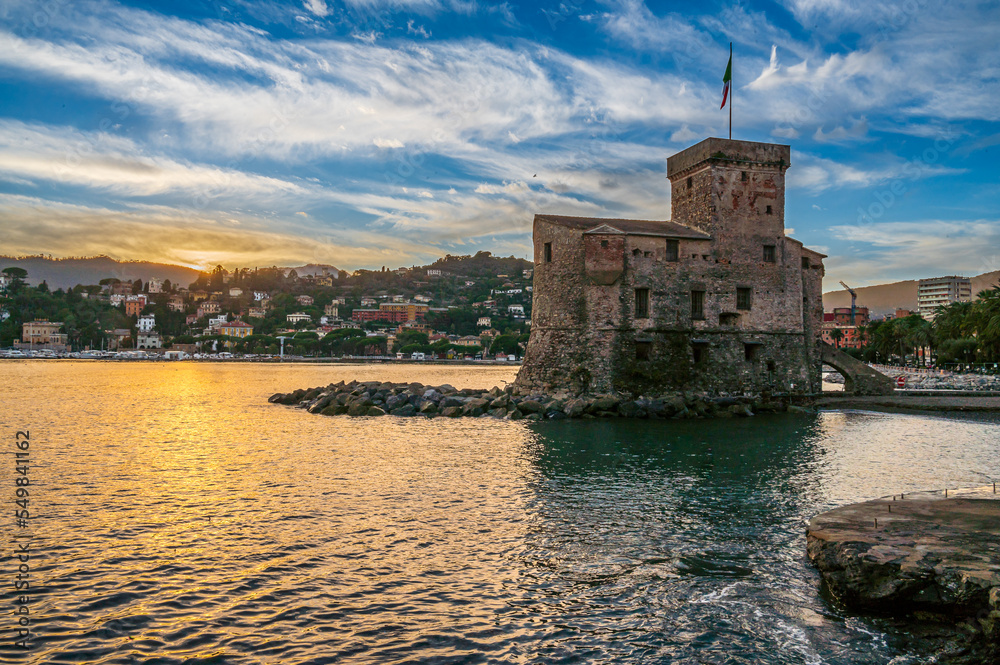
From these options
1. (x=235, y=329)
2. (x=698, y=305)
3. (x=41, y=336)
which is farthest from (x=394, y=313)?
(x=698, y=305)

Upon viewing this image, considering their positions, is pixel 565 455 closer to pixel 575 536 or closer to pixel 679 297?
pixel 575 536

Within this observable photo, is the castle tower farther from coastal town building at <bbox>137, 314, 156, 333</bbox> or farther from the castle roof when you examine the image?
coastal town building at <bbox>137, 314, 156, 333</bbox>

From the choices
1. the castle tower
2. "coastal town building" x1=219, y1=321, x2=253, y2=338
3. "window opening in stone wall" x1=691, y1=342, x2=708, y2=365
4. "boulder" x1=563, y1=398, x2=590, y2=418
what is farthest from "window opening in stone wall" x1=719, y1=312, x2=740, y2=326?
"coastal town building" x1=219, y1=321, x2=253, y2=338

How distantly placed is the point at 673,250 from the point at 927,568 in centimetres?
2544

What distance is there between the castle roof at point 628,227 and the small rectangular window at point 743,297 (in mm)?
3169

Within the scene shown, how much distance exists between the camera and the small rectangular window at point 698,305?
31172mm

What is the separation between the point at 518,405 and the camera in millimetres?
29594

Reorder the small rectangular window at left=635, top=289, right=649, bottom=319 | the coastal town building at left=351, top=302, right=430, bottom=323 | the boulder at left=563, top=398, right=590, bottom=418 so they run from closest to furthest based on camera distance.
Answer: the boulder at left=563, top=398, right=590, bottom=418
the small rectangular window at left=635, top=289, right=649, bottom=319
the coastal town building at left=351, top=302, right=430, bottom=323

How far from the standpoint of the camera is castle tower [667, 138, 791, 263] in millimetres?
31281

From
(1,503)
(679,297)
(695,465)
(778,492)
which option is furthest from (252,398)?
(778,492)

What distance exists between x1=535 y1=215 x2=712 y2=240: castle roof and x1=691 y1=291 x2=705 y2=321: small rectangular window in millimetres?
2708

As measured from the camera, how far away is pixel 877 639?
675 cm

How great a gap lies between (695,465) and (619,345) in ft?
44.1

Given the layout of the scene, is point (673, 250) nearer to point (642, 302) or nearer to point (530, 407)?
point (642, 302)
